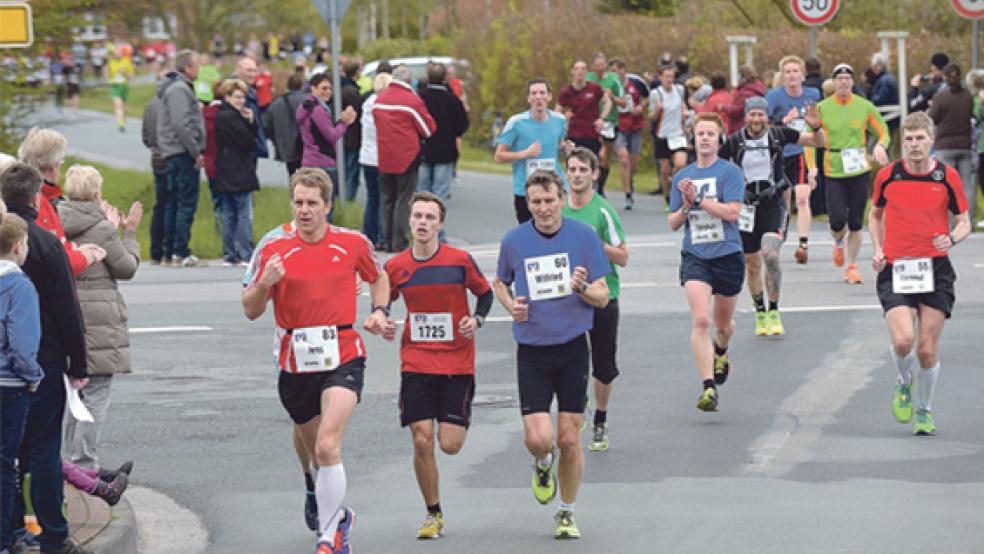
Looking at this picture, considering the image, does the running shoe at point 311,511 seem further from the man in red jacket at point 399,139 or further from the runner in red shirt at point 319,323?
the man in red jacket at point 399,139

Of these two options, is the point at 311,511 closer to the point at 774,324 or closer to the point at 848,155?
the point at 774,324

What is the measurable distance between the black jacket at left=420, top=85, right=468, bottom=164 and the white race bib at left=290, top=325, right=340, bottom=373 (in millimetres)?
13030

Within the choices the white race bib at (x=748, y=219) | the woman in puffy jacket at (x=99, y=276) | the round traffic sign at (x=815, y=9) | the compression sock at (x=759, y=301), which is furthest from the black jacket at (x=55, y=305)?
the round traffic sign at (x=815, y=9)

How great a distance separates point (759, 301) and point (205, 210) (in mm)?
11846

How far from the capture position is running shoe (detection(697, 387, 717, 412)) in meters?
11.7

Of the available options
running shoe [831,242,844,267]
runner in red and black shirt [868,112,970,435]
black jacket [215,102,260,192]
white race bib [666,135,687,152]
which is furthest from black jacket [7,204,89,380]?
white race bib [666,135,687,152]

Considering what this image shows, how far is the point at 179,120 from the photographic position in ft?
63.9

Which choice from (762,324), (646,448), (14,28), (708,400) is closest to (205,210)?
(762,324)

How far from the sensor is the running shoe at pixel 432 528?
352 inches

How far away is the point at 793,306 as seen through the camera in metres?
16.5

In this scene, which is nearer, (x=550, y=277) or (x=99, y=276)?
(x=550, y=277)

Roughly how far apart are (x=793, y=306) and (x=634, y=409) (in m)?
4.71

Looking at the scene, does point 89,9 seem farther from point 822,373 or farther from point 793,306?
point 822,373

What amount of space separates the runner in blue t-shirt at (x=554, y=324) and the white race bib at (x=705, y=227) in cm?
306
